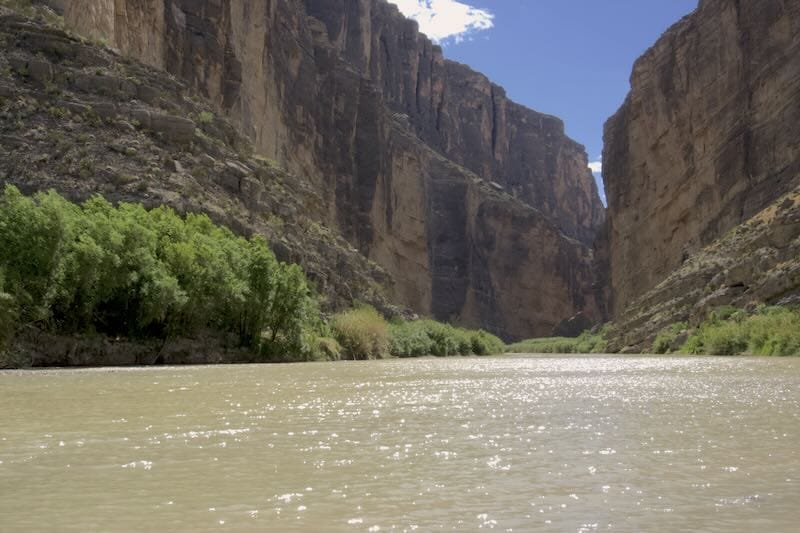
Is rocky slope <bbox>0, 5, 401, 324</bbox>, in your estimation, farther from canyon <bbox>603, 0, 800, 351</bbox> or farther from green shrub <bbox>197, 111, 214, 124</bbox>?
canyon <bbox>603, 0, 800, 351</bbox>

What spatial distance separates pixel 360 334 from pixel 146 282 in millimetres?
17341

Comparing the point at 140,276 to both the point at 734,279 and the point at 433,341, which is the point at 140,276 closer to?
the point at 433,341

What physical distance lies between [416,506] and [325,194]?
79.1 meters

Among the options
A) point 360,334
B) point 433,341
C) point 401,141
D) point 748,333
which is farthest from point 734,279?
point 401,141

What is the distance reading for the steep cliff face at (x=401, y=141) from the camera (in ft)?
196

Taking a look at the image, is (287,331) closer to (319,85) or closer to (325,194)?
(325,194)

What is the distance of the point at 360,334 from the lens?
41.8 m

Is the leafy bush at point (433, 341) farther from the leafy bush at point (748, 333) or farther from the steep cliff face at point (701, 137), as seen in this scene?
the steep cliff face at point (701, 137)

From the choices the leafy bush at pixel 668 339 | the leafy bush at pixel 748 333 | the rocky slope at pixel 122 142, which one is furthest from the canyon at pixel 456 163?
the leafy bush at pixel 748 333

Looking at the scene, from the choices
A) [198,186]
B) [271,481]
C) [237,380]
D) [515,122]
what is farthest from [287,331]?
[515,122]

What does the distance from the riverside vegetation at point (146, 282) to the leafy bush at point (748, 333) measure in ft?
67.4

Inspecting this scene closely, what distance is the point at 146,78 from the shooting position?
4331 centimetres

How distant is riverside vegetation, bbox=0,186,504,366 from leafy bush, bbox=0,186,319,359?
37 millimetres

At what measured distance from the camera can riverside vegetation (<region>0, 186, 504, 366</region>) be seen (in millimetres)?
22844
